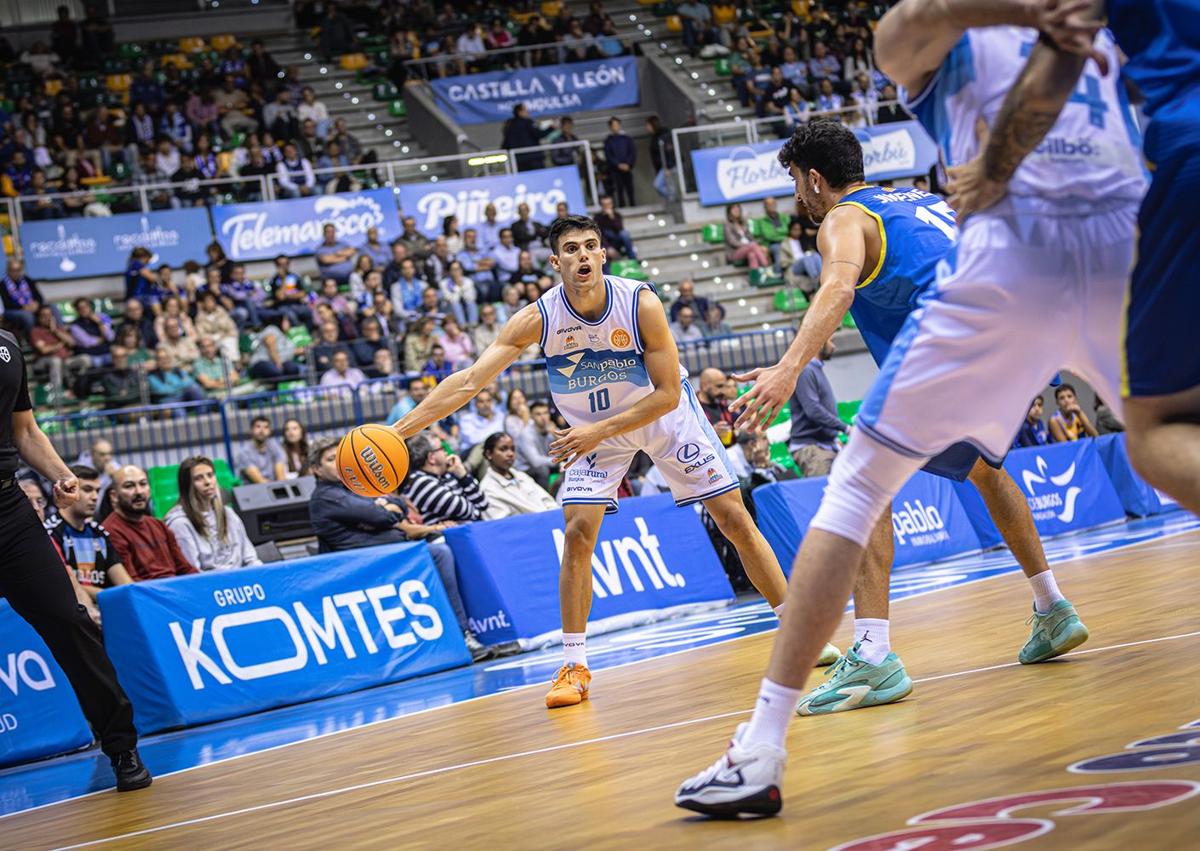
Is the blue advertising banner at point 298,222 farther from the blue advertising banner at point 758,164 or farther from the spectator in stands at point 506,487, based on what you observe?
the spectator in stands at point 506,487

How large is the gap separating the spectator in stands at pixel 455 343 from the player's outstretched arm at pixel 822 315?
475 inches

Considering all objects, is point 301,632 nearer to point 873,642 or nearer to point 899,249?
point 873,642

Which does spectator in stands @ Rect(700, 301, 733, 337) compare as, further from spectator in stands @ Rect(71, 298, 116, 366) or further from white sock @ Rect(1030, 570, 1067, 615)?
white sock @ Rect(1030, 570, 1067, 615)

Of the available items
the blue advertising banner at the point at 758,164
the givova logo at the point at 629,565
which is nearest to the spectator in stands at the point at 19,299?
the givova logo at the point at 629,565

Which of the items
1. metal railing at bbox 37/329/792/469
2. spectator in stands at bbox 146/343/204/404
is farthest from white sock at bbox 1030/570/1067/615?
spectator in stands at bbox 146/343/204/404

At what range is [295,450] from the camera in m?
13.2

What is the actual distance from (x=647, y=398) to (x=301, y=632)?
3.42 m

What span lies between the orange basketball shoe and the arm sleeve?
616 cm

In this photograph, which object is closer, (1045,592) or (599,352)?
(1045,592)

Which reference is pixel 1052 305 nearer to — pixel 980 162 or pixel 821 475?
pixel 980 162

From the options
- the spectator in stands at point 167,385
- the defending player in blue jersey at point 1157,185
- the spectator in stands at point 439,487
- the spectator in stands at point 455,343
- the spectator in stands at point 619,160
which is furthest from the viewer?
the spectator in stands at point 619,160

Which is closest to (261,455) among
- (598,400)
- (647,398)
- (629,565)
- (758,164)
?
(629,565)

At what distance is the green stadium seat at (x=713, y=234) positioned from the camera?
2227cm

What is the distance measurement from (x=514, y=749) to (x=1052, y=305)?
2.69m
